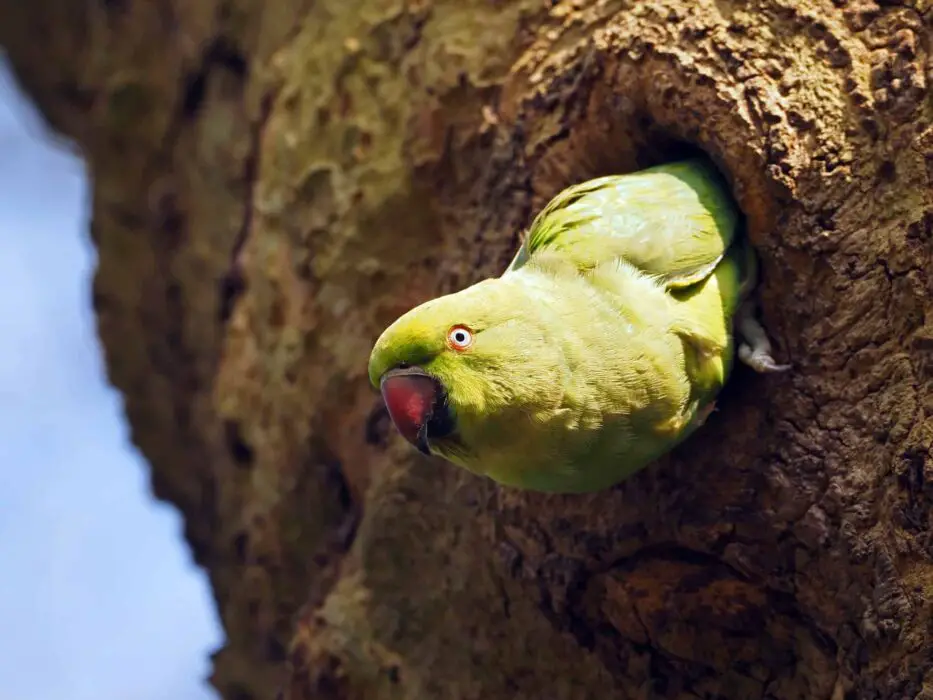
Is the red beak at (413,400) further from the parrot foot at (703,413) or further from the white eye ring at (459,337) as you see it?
the parrot foot at (703,413)

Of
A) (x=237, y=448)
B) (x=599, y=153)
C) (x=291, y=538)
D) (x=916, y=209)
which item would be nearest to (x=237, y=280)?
(x=237, y=448)

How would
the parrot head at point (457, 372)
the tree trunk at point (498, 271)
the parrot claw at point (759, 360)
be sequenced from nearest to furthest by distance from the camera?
the parrot head at point (457, 372) < the tree trunk at point (498, 271) < the parrot claw at point (759, 360)

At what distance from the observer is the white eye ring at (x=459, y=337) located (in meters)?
2.85

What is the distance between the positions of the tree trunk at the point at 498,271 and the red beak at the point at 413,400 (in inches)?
36.9

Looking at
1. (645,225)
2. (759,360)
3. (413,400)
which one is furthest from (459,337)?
(759,360)

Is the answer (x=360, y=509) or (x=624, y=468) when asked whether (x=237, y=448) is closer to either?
(x=360, y=509)

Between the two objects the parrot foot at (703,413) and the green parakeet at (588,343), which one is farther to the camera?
the parrot foot at (703,413)

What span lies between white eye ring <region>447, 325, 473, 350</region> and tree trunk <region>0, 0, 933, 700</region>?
3.07ft

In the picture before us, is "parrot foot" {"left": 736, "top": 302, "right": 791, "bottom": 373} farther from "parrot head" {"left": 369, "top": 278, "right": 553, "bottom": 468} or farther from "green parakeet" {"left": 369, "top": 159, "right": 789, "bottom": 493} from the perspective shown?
"parrot head" {"left": 369, "top": 278, "right": 553, "bottom": 468}

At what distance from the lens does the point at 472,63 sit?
161 inches

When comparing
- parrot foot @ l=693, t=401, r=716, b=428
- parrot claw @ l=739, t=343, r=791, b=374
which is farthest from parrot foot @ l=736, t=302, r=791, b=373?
parrot foot @ l=693, t=401, r=716, b=428

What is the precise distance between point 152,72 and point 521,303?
4.53 m

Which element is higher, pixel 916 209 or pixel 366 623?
pixel 916 209

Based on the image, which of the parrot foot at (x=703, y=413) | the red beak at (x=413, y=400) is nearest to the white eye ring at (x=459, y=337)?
the red beak at (x=413, y=400)
